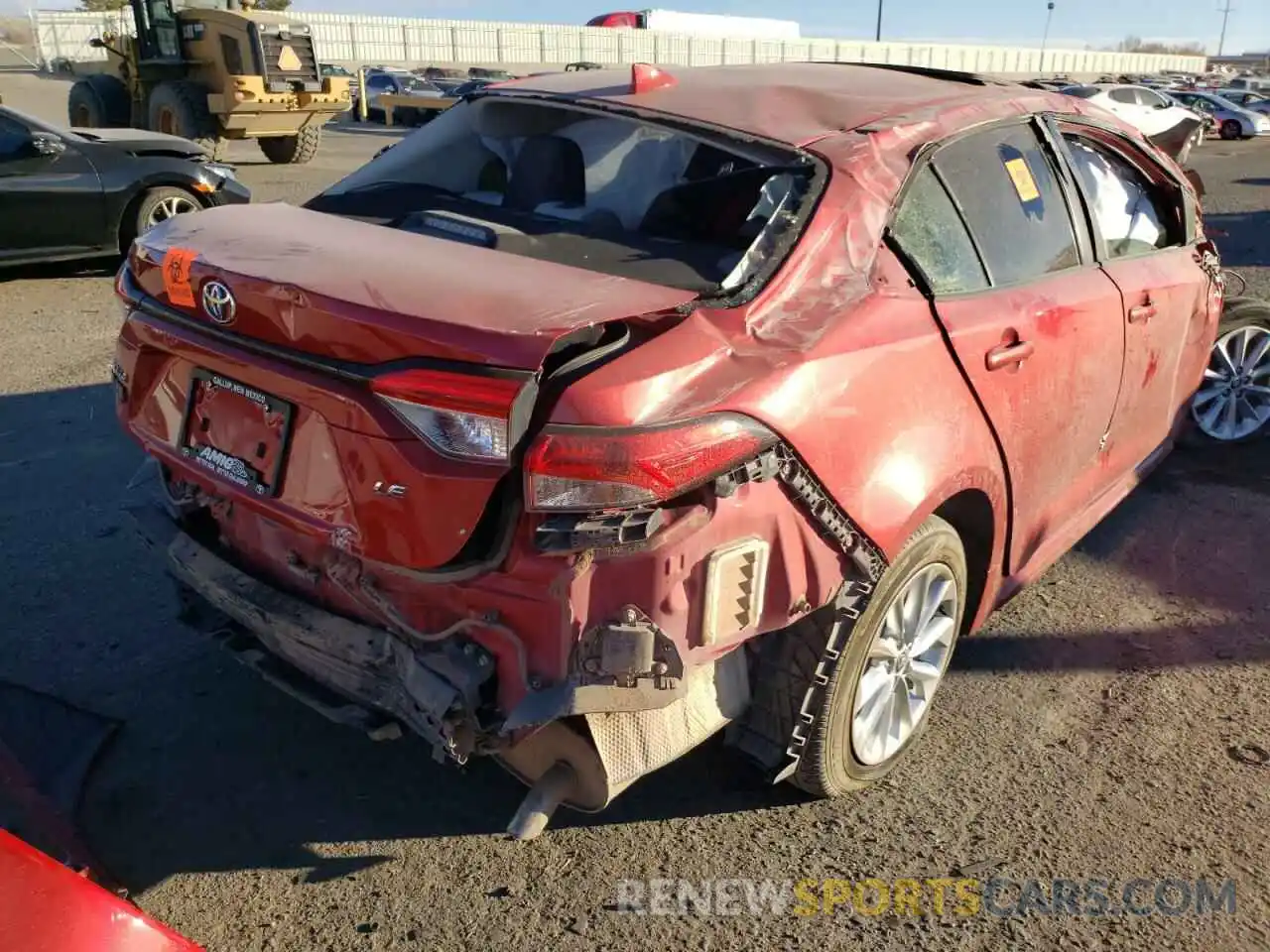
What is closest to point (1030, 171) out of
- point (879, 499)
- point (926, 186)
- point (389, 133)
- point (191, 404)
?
point (926, 186)

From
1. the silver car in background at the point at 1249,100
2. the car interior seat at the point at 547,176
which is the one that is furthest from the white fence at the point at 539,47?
the car interior seat at the point at 547,176

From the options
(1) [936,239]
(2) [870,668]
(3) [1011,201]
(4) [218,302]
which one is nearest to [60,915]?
(4) [218,302]

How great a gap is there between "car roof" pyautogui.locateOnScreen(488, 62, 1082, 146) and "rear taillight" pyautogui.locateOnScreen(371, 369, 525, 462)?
118cm

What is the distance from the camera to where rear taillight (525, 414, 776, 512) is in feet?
6.47

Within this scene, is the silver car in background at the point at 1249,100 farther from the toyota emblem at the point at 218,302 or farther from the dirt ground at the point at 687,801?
the toyota emblem at the point at 218,302

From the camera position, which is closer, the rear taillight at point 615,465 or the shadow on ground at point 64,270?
the rear taillight at point 615,465

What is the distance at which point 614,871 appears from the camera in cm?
259

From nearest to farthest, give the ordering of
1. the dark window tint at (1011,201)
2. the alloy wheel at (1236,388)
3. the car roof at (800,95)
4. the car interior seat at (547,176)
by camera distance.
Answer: the car roof at (800,95), the dark window tint at (1011,201), the car interior seat at (547,176), the alloy wheel at (1236,388)

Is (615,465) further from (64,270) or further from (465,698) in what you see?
(64,270)

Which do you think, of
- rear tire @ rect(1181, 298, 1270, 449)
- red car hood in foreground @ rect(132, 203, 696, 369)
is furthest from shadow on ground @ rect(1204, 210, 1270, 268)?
red car hood in foreground @ rect(132, 203, 696, 369)

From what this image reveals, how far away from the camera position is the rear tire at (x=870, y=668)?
2518mm

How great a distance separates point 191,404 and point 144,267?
40cm

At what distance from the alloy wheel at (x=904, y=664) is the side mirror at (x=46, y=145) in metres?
8.12

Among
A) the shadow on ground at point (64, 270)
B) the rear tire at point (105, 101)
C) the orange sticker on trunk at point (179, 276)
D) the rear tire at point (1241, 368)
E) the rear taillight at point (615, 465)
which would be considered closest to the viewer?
the rear taillight at point (615, 465)
